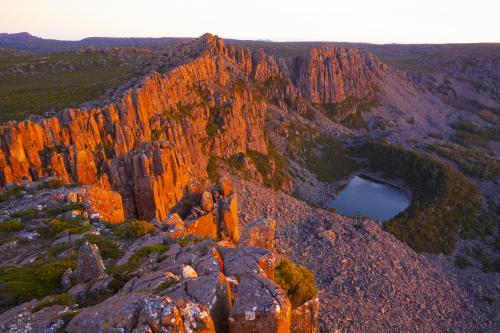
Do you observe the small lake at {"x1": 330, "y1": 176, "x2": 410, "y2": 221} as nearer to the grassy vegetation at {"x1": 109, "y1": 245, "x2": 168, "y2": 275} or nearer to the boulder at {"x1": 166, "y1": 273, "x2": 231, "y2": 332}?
the grassy vegetation at {"x1": 109, "y1": 245, "x2": 168, "y2": 275}

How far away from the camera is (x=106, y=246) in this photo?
17219mm

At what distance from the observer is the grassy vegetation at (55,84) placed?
64000 mm

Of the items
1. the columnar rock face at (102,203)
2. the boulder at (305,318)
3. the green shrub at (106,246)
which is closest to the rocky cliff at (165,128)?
the columnar rock face at (102,203)

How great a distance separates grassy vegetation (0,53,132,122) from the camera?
64000mm

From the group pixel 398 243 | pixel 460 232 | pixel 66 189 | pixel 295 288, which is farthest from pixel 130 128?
pixel 460 232

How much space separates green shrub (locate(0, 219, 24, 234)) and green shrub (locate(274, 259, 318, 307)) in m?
15.7

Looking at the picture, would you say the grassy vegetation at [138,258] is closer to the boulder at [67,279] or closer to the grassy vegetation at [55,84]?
the boulder at [67,279]

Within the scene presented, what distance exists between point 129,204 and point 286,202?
3550cm

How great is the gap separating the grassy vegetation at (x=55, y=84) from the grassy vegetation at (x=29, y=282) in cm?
5027

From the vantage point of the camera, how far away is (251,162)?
2948 inches

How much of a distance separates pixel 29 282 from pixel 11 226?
863 centimetres

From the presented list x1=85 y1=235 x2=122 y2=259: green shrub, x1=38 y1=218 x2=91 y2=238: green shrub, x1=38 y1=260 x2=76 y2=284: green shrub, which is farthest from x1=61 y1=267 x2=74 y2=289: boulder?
x1=38 y1=218 x2=91 y2=238: green shrub

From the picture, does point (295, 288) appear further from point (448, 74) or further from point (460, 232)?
point (448, 74)

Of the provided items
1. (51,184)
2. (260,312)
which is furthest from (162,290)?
(51,184)
